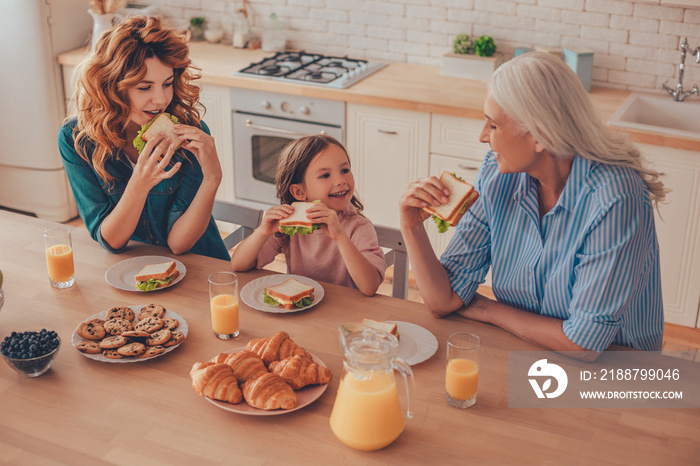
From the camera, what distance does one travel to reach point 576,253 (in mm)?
1799

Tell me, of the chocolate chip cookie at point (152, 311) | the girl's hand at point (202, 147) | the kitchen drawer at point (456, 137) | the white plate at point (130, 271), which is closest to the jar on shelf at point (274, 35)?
the kitchen drawer at point (456, 137)

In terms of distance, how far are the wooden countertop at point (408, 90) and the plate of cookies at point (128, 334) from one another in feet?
6.49

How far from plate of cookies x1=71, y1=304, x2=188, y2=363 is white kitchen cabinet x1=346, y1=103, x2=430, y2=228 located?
78.8 inches

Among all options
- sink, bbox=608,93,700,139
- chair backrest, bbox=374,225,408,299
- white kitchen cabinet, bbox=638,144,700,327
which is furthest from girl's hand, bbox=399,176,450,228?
sink, bbox=608,93,700,139

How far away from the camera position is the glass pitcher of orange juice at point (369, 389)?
4.52ft

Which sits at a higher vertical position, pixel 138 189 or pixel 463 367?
pixel 138 189

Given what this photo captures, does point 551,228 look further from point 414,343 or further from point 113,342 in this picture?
point 113,342

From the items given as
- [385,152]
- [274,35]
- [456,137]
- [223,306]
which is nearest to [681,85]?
[456,137]

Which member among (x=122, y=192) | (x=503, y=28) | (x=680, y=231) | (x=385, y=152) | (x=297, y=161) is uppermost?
(x=503, y=28)

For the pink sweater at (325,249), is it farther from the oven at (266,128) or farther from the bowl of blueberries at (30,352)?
the oven at (266,128)

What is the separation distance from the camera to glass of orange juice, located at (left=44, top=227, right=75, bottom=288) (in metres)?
2.02

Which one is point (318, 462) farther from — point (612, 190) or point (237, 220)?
point (237, 220)

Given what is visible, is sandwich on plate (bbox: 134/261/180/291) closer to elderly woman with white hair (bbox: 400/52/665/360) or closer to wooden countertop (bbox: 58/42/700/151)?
elderly woman with white hair (bbox: 400/52/665/360)

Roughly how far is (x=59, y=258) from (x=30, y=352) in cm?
44
